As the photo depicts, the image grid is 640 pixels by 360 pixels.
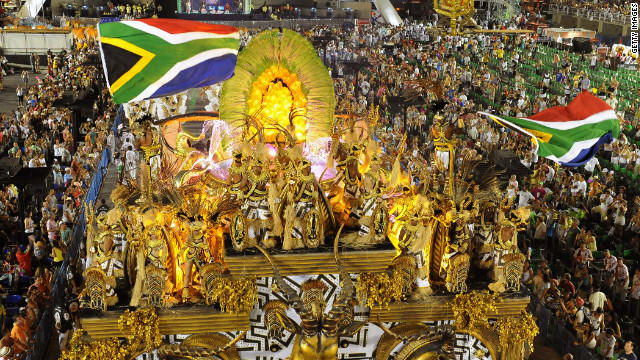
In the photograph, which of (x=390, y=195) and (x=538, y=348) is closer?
(x=390, y=195)

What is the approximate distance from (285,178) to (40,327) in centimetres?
598

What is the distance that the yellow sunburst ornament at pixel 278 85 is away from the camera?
15883 millimetres

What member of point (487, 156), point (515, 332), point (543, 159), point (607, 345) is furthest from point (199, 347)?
point (543, 159)

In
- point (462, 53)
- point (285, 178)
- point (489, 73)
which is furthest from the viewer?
point (462, 53)

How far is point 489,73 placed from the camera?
136ft

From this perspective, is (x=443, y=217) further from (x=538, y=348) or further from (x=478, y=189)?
(x=538, y=348)

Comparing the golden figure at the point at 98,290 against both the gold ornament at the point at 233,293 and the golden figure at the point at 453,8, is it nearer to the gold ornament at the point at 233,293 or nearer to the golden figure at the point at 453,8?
the gold ornament at the point at 233,293

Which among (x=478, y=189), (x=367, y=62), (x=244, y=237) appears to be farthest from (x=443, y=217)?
(x=367, y=62)

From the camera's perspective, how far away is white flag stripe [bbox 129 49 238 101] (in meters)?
12.1

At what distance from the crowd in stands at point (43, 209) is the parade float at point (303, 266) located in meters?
3.19

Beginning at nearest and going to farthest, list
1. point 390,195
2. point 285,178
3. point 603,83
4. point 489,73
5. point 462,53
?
point 285,178 < point 390,195 < point 603,83 < point 489,73 < point 462,53

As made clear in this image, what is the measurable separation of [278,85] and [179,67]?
3924mm

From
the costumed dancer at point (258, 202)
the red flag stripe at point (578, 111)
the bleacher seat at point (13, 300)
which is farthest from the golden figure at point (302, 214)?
the bleacher seat at point (13, 300)

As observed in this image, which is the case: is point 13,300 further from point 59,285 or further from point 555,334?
point 555,334
